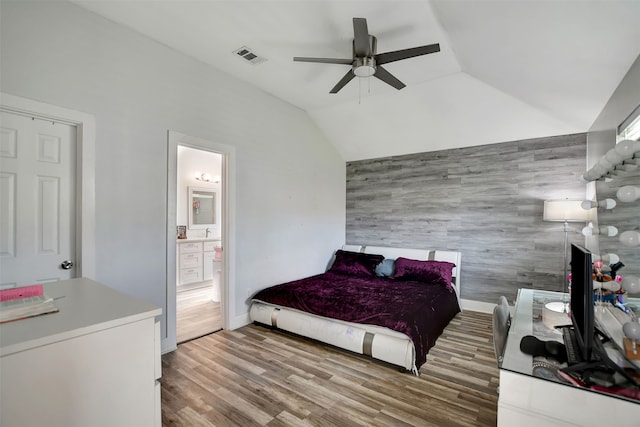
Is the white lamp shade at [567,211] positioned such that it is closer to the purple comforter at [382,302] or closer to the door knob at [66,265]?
the purple comforter at [382,302]

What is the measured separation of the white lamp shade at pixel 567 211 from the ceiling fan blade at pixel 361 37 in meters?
2.71

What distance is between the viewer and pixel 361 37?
2113mm

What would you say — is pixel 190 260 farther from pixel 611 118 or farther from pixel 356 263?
pixel 611 118

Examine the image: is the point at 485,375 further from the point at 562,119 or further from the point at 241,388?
the point at 562,119

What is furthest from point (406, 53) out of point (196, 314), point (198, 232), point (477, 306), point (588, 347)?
point (198, 232)

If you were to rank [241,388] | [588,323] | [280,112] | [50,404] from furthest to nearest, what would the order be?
[280,112] → [241,388] → [588,323] → [50,404]

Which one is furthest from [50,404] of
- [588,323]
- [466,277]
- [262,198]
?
[466,277]

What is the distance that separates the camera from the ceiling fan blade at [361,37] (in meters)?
1.97

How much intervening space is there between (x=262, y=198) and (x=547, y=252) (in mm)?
3749

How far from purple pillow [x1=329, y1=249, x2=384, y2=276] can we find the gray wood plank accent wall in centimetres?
56

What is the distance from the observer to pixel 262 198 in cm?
387

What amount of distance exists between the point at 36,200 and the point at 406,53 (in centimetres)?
298

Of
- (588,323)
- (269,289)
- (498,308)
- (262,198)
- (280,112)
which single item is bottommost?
(269,289)

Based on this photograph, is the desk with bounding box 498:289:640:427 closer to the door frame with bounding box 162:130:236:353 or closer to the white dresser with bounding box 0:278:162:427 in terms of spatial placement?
the white dresser with bounding box 0:278:162:427
